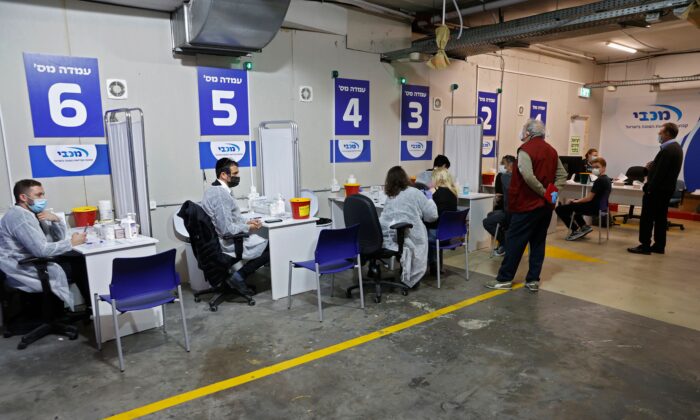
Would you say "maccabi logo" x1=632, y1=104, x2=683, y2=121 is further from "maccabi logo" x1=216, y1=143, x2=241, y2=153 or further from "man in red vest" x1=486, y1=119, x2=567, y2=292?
"maccabi logo" x1=216, y1=143, x2=241, y2=153

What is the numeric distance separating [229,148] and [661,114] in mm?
9405

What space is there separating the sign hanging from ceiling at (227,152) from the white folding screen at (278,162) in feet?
0.44

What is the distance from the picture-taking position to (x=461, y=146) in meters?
6.69

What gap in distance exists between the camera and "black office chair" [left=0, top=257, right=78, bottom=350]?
311cm

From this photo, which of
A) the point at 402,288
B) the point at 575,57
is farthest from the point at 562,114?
the point at 402,288

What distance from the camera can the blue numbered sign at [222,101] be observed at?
15.1 feet

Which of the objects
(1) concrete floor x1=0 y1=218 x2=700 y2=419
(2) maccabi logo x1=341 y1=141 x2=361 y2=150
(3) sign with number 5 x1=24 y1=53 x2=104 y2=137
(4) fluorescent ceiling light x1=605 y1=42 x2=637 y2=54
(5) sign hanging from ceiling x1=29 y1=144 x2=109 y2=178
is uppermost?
(4) fluorescent ceiling light x1=605 y1=42 x2=637 y2=54

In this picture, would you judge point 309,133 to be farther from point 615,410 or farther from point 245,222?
point 615,410

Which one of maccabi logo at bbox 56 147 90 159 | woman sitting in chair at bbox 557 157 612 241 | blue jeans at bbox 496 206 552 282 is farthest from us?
woman sitting in chair at bbox 557 157 612 241

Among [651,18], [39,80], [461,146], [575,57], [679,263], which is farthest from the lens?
[575,57]

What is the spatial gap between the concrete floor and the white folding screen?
143 centimetres

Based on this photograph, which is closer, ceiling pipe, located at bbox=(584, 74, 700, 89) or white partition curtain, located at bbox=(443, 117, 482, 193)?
white partition curtain, located at bbox=(443, 117, 482, 193)

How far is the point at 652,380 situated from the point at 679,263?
334cm

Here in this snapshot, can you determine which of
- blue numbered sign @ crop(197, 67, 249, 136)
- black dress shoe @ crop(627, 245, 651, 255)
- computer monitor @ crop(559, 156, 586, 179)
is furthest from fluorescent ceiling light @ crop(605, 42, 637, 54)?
blue numbered sign @ crop(197, 67, 249, 136)
